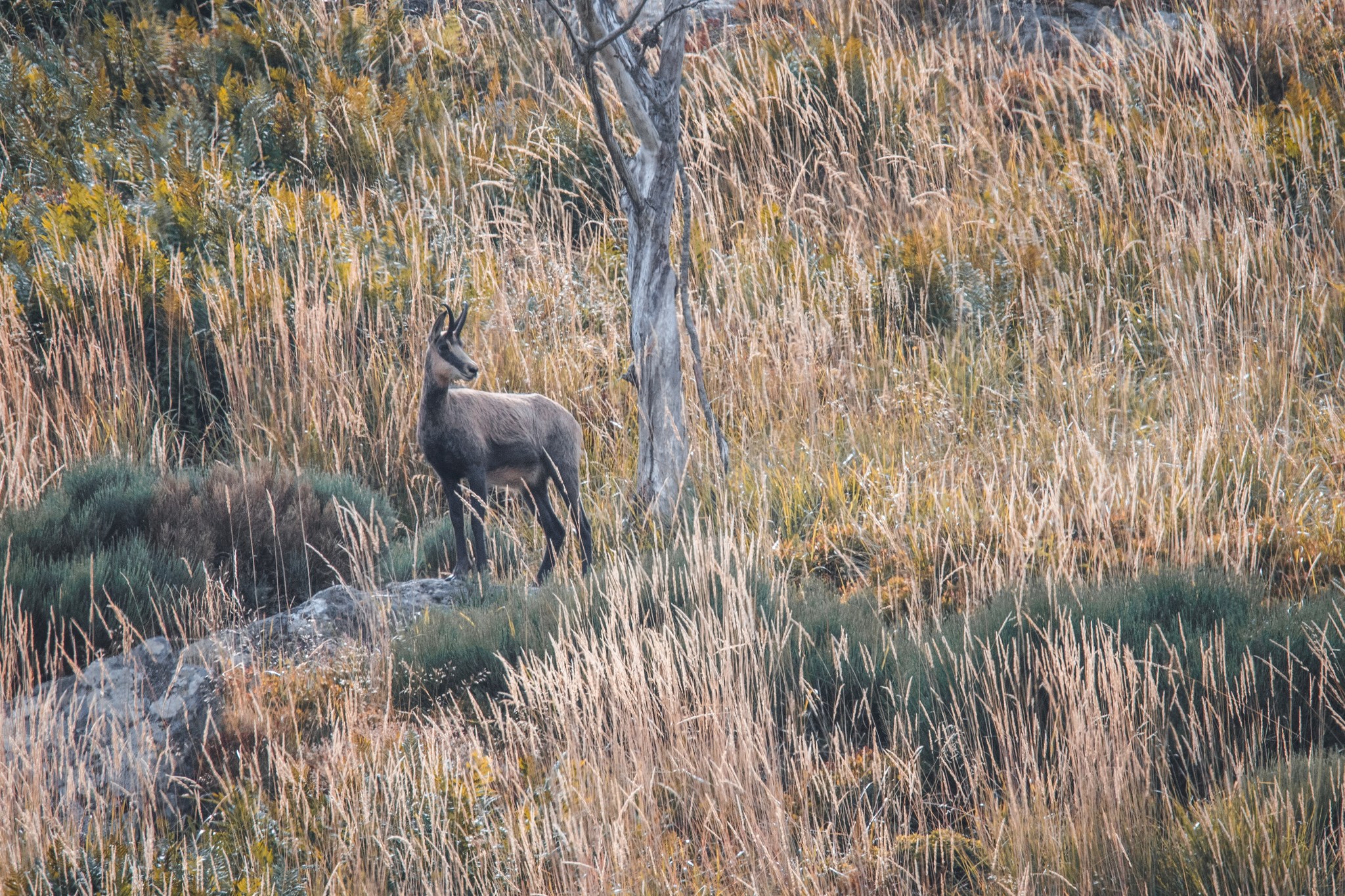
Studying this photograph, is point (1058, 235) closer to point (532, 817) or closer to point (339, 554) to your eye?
point (339, 554)

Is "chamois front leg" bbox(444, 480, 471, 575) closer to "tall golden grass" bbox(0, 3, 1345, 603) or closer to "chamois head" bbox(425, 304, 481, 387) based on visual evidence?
"chamois head" bbox(425, 304, 481, 387)

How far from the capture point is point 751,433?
6.80 metres

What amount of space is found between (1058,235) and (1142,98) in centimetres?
203

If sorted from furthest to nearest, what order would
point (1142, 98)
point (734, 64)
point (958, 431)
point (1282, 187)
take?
point (734, 64)
point (1142, 98)
point (1282, 187)
point (958, 431)

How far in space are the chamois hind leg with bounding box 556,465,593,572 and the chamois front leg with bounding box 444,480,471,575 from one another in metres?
0.48

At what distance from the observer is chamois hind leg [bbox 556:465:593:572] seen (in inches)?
203

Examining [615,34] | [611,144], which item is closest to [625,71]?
[611,144]

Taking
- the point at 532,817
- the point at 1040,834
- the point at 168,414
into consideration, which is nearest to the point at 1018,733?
the point at 1040,834

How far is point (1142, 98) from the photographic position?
909cm

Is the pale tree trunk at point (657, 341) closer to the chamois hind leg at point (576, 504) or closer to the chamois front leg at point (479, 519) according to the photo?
the chamois hind leg at point (576, 504)

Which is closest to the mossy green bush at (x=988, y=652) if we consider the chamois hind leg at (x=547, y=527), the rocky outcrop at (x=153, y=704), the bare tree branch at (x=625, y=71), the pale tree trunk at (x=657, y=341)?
the rocky outcrop at (x=153, y=704)

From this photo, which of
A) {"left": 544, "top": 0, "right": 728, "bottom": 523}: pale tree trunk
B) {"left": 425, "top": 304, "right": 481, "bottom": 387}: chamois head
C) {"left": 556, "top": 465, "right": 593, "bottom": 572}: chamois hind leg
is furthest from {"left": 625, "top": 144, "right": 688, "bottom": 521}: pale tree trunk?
{"left": 425, "top": 304, "right": 481, "bottom": 387}: chamois head

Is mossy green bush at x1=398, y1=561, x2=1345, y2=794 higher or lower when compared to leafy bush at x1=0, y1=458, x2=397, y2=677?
lower

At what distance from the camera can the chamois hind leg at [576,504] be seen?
516cm
